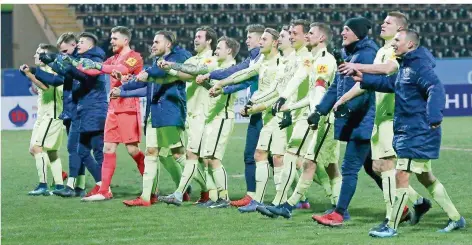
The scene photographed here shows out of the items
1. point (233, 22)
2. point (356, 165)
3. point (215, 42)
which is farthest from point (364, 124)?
point (233, 22)

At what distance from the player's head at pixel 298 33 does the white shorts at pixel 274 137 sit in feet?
2.56

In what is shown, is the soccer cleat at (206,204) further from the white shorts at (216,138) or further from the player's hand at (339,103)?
the player's hand at (339,103)

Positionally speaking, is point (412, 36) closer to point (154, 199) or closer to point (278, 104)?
point (278, 104)

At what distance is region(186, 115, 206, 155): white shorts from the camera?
449 inches

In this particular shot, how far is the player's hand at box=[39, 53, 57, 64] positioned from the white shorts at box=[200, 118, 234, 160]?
1.85m

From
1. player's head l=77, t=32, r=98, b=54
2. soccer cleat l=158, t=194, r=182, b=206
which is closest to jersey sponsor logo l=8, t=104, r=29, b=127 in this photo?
player's head l=77, t=32, r=98, b=54

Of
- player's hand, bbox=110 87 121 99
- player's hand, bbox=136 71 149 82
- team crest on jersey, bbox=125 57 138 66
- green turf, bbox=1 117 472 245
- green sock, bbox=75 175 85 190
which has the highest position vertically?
team crest on jersey, bbox=125 57 138 66

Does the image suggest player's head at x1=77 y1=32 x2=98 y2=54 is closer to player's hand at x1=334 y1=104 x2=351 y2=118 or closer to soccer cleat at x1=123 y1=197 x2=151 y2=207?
soccer cleat at x1=123 y1=197 x2=151 y2=207

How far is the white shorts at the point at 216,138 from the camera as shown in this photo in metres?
11.3

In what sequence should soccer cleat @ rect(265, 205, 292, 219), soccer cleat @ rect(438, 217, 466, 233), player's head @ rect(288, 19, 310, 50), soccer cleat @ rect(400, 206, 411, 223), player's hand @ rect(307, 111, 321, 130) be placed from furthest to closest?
1. player's head @ rect(288, 19, 310, 50)
2. soccer cleat @ rect(265, 205, 292, 219)
3. soccer cleat @ rect(400, 206, 411, 223)
4. player's hand @ rect(307, 111, 321, 130)
5. soccer cleat @ rect(438, 217, 466, 233)

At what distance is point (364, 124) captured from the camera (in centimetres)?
945

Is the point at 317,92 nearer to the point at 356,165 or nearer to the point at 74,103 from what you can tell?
the point at 356,165

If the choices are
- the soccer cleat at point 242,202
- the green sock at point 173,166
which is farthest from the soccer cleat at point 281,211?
the green sock at point 173,166

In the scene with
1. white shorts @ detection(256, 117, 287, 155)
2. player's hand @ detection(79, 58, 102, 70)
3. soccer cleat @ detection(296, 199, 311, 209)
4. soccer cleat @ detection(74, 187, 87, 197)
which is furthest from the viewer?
soccer cleat @ detection(74, 187, 87, 197)
